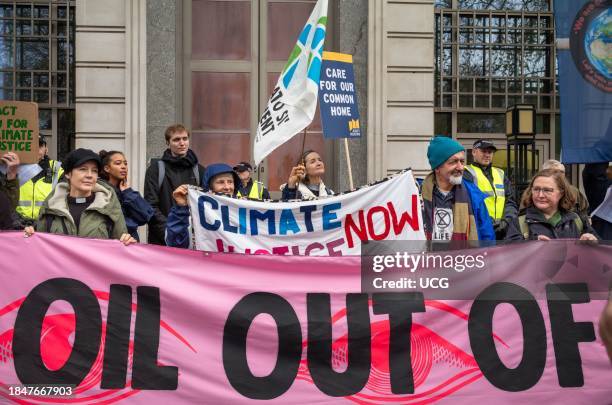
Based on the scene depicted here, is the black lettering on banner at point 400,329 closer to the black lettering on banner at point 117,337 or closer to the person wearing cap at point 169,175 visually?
the black lettering on banner at point 117,337

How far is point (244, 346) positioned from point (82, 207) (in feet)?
5.20

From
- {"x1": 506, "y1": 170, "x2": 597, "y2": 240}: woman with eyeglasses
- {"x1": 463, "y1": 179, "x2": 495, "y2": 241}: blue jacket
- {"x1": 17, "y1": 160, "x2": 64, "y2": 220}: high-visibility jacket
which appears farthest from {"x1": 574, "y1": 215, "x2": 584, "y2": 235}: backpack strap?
{"x1": 17, "y1": 160, "x2": 64, "y2": 220}: high-visibility jacket

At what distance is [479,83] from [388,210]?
8039 mm

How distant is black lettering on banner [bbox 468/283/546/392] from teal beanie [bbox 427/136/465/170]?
4.06 ft

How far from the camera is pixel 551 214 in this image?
20.3 ft

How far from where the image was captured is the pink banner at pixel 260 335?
535 cm

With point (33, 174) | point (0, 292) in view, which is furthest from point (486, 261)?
point (33, 174)

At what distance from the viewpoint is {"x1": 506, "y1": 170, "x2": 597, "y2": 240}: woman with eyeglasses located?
609 cm

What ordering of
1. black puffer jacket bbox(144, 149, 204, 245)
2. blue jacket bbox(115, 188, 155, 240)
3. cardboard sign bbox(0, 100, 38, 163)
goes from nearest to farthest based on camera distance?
blue jacket bbox(115, 188, 155, 240)
cardboard sign bbox(0, 100, 38, 163)
black puffer jacket bbox(144, 149, 204, 245)

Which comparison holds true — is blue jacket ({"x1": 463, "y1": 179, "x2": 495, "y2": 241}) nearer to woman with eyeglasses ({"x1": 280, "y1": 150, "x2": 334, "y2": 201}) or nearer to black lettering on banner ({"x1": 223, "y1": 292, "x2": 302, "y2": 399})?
woman with eyeglasses ({"x1": 280, "y1": 150, "x2": 334, "y2": 201})

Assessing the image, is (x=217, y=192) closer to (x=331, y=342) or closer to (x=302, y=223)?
(x=302, y=223)

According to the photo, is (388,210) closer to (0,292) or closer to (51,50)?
(0,292)

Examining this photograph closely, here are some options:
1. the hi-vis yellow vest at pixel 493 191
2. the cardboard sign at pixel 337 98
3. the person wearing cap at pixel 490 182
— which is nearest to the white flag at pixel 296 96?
the cardboard sign at pixel 337 98

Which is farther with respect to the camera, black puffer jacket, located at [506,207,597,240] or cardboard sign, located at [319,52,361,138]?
cardboard sign, located at [319,52,361,138]
